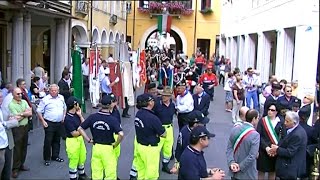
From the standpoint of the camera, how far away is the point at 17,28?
1402 centimetres

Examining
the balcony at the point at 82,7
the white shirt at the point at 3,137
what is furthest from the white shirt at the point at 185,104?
the balcony at the point at 82,7

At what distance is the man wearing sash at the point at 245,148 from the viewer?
592 cm

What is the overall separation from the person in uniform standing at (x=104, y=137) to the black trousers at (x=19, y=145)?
176 cm

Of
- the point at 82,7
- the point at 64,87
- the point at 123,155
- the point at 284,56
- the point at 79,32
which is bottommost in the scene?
the point at 123,155

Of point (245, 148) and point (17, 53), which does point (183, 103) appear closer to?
point (245, 148)

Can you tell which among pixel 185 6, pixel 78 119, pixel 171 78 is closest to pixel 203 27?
pixel 171 78

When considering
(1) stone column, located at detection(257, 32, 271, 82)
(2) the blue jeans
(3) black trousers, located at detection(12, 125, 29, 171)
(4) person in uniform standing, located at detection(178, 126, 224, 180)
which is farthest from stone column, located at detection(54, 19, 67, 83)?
(1) stone column, located at detection(257, 32, 271, 82)

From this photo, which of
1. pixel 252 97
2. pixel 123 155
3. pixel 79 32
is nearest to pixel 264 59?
pixel 252 97

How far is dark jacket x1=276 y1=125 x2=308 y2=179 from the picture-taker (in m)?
6.27

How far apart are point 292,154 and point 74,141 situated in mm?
3258

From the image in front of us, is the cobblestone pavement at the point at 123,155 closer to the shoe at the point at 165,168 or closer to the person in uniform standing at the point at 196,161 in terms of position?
the shoe at the point at 165,168

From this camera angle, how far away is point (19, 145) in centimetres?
811

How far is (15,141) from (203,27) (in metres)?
9.13

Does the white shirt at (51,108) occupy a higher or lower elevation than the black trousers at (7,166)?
higher
